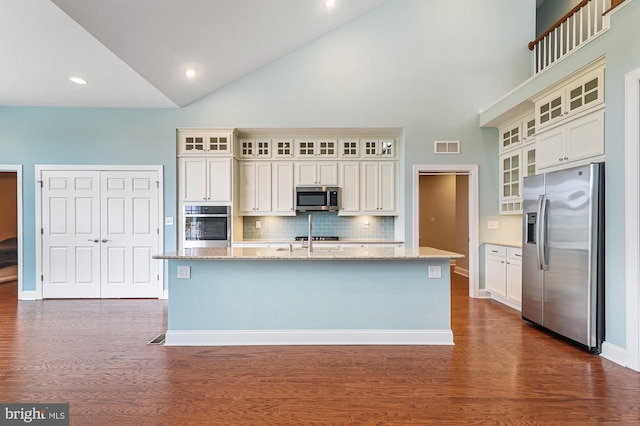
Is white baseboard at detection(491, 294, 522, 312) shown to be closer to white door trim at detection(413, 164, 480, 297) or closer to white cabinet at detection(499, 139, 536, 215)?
white door trim at detection(413, 164, 480, 297)

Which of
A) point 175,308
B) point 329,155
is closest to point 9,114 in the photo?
point 175,308

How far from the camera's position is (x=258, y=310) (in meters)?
3.19

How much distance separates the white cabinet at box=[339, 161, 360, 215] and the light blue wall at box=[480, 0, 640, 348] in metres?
3.26

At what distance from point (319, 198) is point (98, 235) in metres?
3.58

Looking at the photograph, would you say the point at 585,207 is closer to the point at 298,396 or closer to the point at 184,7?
the point at 298,396

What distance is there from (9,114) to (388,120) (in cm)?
600

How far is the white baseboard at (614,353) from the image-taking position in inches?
105

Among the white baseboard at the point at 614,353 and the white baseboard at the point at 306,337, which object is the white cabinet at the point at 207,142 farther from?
the white baseboard at the point at 614,353

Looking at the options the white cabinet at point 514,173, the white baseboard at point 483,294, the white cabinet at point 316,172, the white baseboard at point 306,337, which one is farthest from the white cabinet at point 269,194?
the white cabinet at point 514,173

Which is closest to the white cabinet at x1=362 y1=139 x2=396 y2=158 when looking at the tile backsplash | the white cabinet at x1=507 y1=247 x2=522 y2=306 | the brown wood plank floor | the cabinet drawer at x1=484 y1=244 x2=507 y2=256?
the tile backsplash

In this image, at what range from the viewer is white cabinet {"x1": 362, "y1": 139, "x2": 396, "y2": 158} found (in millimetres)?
5508

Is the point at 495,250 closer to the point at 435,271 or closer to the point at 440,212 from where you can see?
the point at 435,271

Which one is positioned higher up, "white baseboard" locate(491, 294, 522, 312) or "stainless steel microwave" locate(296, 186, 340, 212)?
"stainless steel microwave" locate(296, 186, 340, 212)

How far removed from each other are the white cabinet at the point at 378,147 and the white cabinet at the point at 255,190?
1693 millimetres
